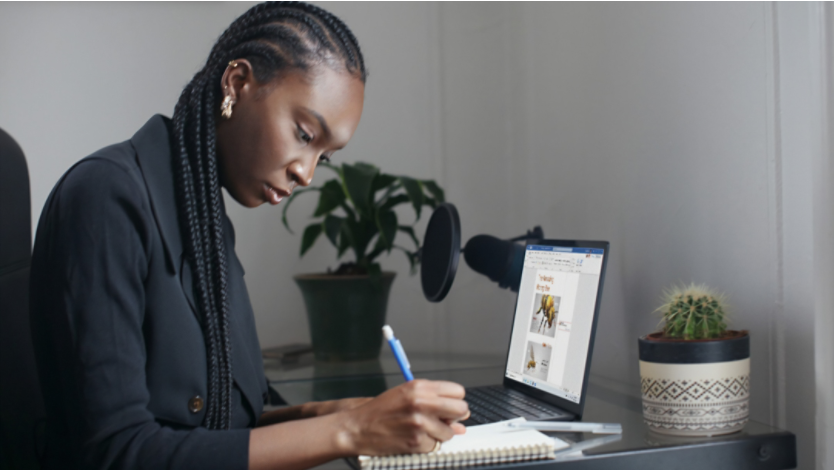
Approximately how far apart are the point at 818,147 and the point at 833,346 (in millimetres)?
245

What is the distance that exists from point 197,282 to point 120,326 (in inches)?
5.2

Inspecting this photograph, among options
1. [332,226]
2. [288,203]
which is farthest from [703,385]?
[288,203]

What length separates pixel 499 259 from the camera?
1.23 metres

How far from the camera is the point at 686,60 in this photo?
1120 millimetres

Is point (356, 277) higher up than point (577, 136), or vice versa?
point (577, 136)

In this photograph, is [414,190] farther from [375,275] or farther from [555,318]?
[555,318]

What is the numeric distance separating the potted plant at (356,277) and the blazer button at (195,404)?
0.88 meters

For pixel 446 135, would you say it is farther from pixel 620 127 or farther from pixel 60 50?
pixel 60 50

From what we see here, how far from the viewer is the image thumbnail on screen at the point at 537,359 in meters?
1.02

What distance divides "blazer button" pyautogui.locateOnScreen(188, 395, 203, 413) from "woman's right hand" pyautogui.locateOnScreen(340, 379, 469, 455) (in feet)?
0.61

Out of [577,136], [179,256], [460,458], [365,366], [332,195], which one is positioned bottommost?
[365,366]

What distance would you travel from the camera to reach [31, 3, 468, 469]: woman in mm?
671

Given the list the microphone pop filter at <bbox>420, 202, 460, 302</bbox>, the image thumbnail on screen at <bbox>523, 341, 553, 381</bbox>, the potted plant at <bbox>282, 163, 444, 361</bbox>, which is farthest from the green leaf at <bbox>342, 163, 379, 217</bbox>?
the image thumbnail on screen at <bbox>523, 341, 553, 381</bbox>

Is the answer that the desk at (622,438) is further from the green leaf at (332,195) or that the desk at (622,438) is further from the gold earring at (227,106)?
the gold earring at (227,106)
